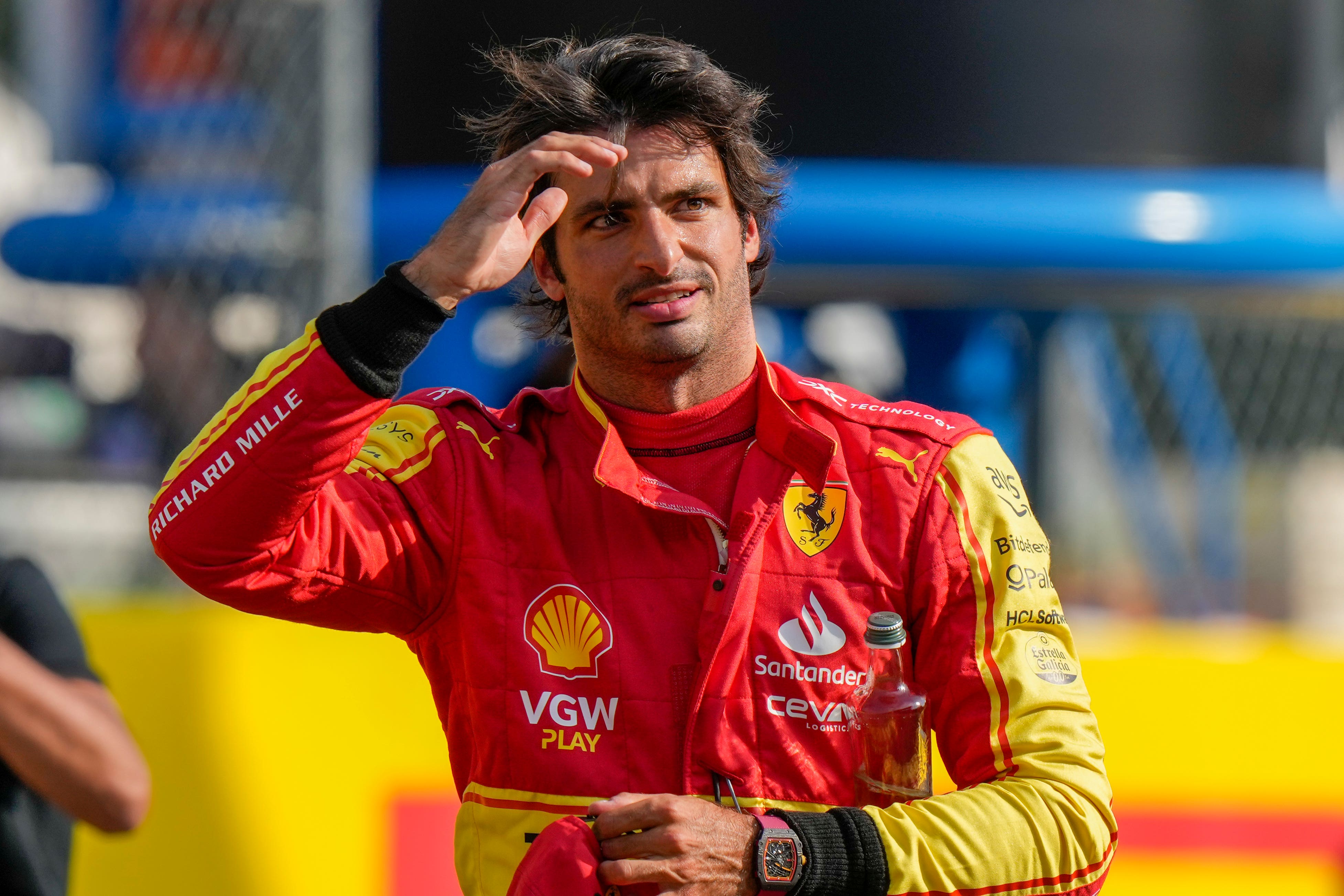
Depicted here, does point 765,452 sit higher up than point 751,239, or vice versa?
point 751,239

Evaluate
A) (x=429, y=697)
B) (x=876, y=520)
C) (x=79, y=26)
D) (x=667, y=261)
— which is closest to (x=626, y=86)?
(x=667, y=261)

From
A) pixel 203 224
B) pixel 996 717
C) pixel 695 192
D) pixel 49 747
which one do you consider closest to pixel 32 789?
pixel 49 747

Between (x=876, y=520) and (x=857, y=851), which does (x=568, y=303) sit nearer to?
(x=876, y=520)

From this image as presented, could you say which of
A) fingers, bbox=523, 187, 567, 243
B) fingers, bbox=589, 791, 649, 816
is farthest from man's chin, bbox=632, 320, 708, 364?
fingers, bbox=589, 791, 649, 816

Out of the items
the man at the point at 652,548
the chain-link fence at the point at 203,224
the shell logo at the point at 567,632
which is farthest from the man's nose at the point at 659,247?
the chain-link fence at the point at 203,224

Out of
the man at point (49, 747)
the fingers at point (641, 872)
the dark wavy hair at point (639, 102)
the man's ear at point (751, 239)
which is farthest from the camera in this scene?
the man's ear at point (751, 239)

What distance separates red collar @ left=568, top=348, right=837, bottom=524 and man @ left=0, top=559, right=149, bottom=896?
106cm

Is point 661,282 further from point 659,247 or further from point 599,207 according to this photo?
point 599,207

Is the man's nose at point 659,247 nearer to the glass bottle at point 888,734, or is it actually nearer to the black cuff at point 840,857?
the glass bottle at point 888,734

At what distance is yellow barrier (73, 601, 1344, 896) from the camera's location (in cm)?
359

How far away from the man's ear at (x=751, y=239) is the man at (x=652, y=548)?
0.18 meters

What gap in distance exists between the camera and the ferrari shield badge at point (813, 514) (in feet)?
7.31

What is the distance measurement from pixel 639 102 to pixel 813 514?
29.0 inches

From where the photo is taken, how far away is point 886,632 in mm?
2072
